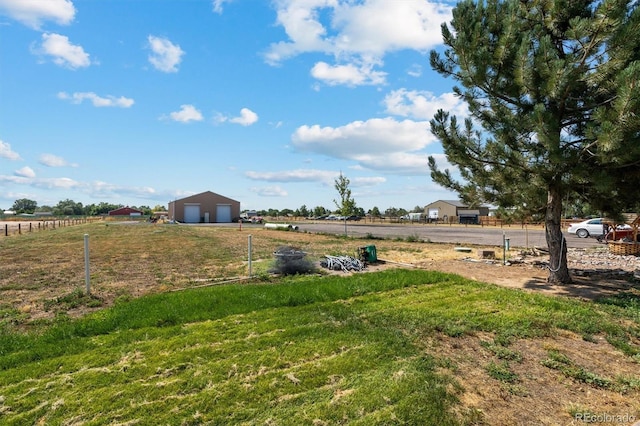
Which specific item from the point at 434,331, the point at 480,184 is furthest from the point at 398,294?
the point at 480,184

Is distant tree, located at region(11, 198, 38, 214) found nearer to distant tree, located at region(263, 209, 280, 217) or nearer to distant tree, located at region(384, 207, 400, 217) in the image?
distant tree, located at region(263, 209, 280, 217)

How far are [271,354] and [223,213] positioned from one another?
181 feet

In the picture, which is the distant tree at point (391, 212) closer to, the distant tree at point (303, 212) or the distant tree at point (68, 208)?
the distant tree at point (303, 212)

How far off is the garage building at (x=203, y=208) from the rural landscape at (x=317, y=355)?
161 ft

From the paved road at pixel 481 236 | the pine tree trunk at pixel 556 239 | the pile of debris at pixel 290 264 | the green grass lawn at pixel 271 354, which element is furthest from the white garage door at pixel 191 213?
the pine tree trunk at pixel 556 239

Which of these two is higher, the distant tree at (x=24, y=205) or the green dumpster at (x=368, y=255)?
the distant tree at (x=24, y=205)

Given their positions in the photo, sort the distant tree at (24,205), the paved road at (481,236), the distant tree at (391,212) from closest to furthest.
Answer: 1. the paved road at (481,236)
2. the distant tree at (391,212)
3. the distant tree at (24,205)

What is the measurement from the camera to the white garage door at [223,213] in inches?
2231

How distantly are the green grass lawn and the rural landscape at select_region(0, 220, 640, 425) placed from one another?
0.02m

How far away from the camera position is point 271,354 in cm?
395

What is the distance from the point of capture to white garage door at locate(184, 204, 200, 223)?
180ft

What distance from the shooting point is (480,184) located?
345 inches

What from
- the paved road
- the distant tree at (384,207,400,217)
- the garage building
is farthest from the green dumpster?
the distant tree at (384,207,400,217)

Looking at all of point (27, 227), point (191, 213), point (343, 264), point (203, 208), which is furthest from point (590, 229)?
point (27, 227)
